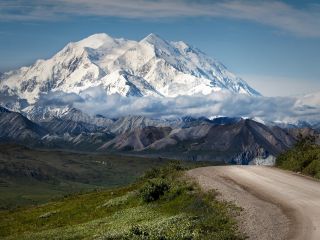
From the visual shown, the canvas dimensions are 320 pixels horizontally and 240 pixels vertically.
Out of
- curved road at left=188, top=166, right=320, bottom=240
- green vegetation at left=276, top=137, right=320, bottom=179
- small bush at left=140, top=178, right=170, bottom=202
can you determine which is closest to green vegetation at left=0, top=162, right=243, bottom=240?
small bush at left=140, top=178, right=170, bottom=202

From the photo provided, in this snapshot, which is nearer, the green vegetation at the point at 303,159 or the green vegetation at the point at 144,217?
the green vegetation at the point at 144,217

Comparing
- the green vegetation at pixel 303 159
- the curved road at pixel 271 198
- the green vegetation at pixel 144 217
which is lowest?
the green vegetation at pixel 144 217

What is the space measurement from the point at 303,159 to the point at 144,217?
26.6 metres

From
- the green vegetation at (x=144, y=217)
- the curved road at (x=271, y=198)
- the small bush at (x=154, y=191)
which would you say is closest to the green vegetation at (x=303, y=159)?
the curved road at (x=271, y=198)

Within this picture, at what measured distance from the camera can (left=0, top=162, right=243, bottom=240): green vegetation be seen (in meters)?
33.8

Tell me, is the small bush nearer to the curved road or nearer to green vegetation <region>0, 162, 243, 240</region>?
green vegetation <region>0, 162, 243, 240</region>

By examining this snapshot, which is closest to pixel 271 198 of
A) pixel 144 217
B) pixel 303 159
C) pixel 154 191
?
pixel 144 217

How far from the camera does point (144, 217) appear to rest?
1759 inches

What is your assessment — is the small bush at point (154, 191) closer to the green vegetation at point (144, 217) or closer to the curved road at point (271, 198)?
the green vegetation at point (144, 217)

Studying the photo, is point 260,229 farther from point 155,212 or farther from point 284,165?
point 284,165

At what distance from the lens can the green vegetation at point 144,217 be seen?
33812 mm

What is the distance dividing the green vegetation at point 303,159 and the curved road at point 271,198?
5.68ft

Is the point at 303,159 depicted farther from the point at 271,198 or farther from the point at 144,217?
the point at 144,217

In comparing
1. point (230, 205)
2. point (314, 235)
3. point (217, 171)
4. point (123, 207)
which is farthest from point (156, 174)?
point (314, 235)
